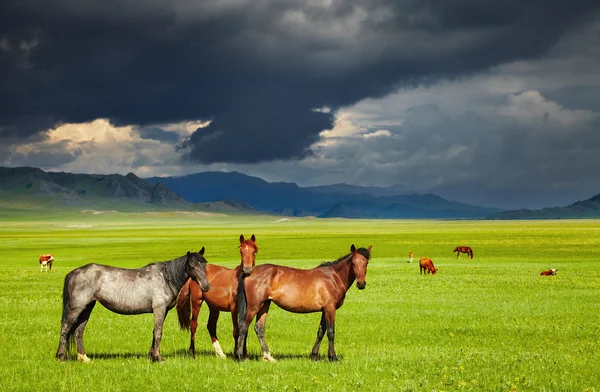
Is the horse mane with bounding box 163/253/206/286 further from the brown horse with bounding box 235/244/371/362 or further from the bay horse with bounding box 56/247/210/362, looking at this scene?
the brown horse with bounding box 235/244/371/362

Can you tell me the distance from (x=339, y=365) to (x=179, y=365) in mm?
4004

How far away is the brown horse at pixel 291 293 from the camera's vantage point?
15.0 m

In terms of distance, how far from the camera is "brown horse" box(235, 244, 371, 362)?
1498 cm

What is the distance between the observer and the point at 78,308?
14711 mm

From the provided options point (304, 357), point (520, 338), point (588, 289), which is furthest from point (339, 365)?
point (588, 289)

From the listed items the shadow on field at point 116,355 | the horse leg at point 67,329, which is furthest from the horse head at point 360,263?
the horse leg at point 67,329

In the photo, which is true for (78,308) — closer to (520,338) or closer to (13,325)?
(13,325)

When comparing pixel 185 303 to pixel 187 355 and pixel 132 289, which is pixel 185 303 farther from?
pixel 132 289

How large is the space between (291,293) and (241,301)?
132cm

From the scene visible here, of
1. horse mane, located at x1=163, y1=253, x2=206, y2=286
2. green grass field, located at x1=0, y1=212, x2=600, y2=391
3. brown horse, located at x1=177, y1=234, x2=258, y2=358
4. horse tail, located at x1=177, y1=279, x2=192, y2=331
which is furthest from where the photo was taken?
horse tail, located at x1=177, y1=279, x2=192, y2=331

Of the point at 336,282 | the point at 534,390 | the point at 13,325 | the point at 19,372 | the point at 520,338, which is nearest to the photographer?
the point at 534,390

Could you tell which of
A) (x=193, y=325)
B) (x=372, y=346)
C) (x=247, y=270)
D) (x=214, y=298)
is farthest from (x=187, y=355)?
(x=372, y=346)

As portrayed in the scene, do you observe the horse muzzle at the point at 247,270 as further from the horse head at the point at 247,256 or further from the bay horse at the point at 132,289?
the bay horse at the point at 132,289

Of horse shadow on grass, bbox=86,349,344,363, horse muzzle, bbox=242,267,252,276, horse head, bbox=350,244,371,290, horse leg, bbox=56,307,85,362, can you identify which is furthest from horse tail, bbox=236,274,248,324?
horse leg, bbox=56,307,85,362
